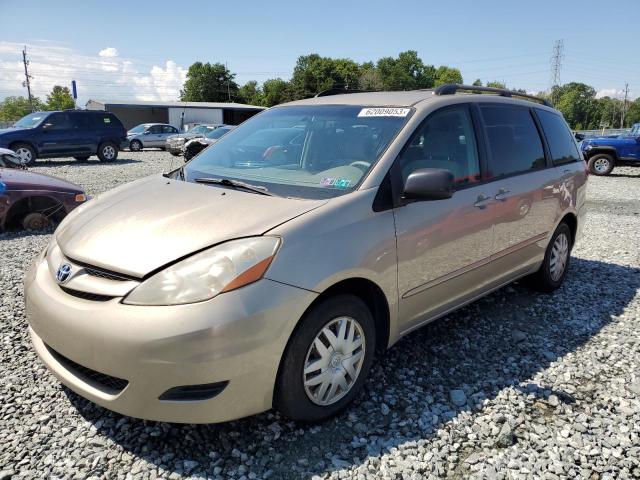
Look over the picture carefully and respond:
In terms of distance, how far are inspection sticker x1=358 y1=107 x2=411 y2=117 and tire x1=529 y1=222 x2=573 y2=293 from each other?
87.9 inches

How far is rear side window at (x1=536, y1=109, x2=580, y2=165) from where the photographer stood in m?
4.53

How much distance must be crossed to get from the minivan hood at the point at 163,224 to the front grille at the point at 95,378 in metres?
0.49

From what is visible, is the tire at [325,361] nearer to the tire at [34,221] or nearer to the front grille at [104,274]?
the front grille at [104,274]

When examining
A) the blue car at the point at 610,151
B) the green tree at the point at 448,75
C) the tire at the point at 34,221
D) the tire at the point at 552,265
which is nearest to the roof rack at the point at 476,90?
the tire at the point at 552,265

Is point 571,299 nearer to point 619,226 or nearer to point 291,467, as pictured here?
point 291,467

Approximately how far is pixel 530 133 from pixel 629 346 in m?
1.91

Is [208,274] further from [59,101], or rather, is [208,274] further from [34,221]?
[59,101]

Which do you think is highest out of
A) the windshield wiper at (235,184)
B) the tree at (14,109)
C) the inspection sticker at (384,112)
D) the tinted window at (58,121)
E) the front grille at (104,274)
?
the tree at (14,109)

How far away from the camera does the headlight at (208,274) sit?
214cm

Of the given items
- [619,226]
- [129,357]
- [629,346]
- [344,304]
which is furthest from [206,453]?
[619,226]

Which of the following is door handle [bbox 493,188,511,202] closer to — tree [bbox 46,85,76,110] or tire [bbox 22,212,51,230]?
tire [bbox 22,212,51,230]

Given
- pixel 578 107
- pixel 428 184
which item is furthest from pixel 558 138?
pixel 578 107

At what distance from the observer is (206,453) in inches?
94.6

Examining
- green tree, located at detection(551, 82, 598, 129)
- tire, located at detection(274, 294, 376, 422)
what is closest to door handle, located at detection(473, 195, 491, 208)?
tire, located at detection(274, 294, 376, 422)
